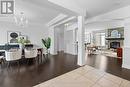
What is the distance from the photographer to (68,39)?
9711 millimetres

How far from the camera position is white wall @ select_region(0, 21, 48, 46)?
7563mm

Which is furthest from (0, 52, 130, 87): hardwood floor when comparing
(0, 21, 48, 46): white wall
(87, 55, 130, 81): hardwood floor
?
(0, 21, 48, 46): white wall

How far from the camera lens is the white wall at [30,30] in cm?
756

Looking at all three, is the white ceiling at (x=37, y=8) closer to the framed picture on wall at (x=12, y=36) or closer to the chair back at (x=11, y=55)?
the chair back at (x=11, y=55)

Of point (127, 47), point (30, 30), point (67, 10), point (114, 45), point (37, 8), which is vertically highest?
point (37, 8)

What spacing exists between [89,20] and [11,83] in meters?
5.73

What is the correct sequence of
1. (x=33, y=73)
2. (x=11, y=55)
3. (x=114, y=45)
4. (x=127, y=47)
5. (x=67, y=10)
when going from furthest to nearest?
1. (x=114, y=45)
2. (x=127, y=47)
3. (x=11, y=55)
4. (x=67, y=10)
5. (x=33, y=73)

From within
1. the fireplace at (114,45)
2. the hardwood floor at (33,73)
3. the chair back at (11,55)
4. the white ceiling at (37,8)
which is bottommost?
the hardwood floor at (33,73)

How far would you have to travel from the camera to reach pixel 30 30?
28.5ft

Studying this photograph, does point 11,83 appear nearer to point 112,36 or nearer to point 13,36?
point 13,36

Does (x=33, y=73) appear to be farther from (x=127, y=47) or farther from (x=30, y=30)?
(x=30, y=30)

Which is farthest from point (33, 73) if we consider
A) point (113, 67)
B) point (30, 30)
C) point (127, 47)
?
point (30, 30)

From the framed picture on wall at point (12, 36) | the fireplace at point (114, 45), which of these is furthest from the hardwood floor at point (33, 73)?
the fireplace at point (114, 45)

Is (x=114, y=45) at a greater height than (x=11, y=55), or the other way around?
(x=114, y=45)
